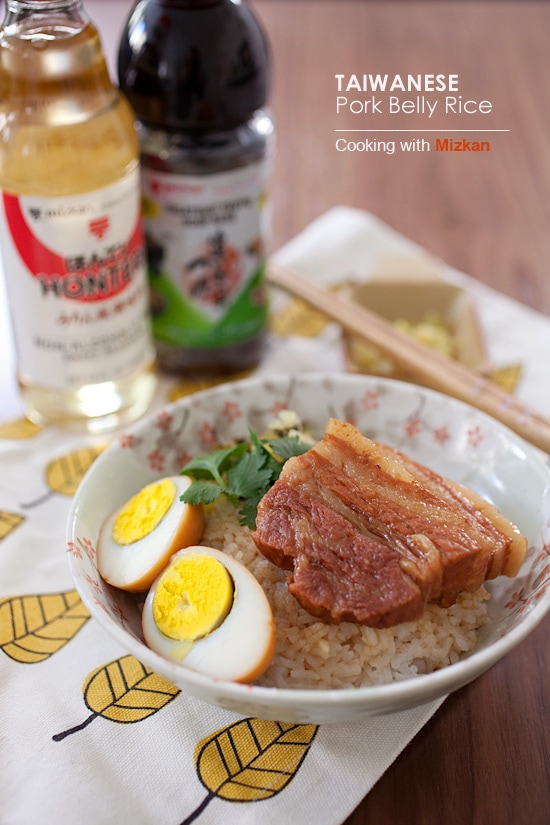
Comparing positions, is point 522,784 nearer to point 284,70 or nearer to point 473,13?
point 284,70

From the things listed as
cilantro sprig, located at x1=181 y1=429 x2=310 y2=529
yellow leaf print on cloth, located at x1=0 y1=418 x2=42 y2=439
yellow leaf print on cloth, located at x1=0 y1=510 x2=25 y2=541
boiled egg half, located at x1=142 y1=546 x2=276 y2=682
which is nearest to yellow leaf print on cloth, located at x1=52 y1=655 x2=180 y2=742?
boiled egg half, located at x1=142 y1=546 x2=276 y2=682

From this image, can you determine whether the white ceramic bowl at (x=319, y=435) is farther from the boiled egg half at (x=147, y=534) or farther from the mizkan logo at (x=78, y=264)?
the mizkan logo at (x=78, y=264)

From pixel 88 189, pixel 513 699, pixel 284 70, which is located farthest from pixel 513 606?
pixel 284 70

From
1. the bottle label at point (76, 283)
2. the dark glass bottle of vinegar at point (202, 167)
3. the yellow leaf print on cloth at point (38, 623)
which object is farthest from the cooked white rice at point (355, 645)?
the dark glass bottle of vinegar at point (202, 167)

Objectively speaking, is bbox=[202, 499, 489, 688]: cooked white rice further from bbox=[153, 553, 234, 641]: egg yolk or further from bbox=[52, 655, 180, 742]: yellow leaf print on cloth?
bbox=[52, 655, 180, 742]: yellow leaf print on cloth

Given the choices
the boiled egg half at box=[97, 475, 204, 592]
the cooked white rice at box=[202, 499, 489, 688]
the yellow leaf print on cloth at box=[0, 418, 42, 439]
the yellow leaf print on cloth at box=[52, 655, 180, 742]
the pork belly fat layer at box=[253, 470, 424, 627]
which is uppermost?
the pork belly fat layer at box=[253, 470, 424, 627]

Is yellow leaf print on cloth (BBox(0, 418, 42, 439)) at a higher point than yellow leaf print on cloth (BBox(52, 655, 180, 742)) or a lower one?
higher
